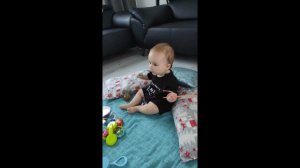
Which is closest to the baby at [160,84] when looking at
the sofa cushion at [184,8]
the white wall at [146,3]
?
the sofa cushion at [184,8]

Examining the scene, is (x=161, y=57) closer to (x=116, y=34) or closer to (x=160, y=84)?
(x=160, y=84)

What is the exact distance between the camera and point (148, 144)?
105 centimetres

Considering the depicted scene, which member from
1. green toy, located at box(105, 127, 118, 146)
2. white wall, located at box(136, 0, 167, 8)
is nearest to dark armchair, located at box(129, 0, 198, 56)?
white wall, located at box(136, 0, 167, 8)

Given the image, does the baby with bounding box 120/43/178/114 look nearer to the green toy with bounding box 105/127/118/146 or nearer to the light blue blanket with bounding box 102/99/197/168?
the light blue blanket with bounding box 102/99/197/168

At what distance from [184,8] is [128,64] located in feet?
3.13

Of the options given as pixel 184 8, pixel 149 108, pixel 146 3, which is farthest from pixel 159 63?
pixel 146 3

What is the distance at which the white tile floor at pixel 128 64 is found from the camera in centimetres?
219

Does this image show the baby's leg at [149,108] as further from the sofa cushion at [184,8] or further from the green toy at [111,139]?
the sofa cushion at [184,8]

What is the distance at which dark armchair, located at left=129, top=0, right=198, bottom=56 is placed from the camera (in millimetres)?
2104
